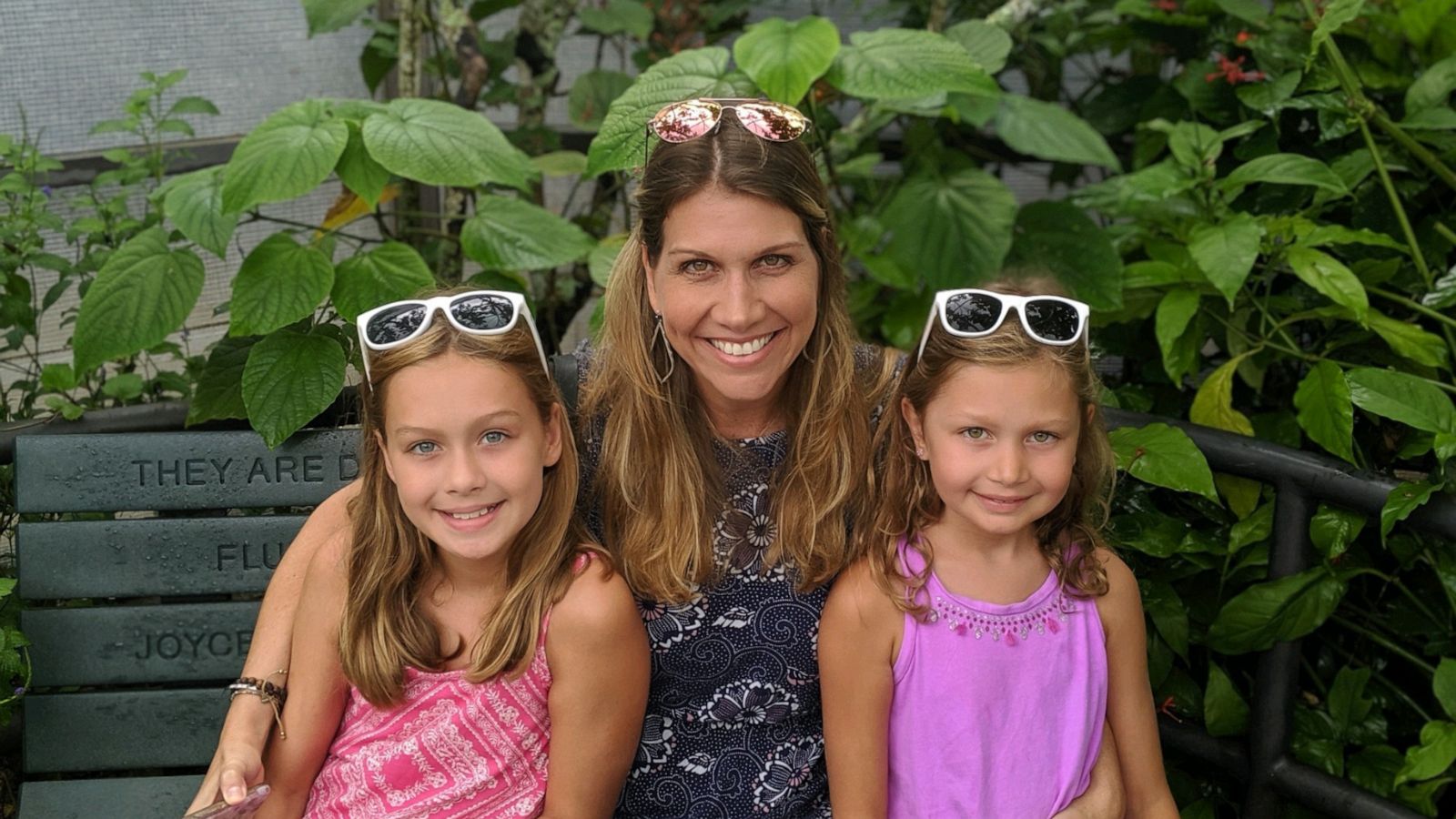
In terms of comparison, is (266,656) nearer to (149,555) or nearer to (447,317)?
(149,555)

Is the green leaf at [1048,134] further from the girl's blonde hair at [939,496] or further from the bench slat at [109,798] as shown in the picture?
the bench slat at [109,798]

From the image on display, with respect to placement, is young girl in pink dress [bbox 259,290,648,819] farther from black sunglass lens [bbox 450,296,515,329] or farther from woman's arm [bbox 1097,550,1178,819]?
woman's arm [bbox 1097,550,1178,819]

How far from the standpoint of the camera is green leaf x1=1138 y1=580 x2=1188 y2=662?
7.63ft

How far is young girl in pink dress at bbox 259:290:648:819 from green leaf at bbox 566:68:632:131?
4.80ft

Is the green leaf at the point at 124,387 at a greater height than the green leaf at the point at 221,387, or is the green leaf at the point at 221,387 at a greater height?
the green leaf at the point at 221,387

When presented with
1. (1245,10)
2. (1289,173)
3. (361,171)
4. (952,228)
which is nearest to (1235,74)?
(1245,10)

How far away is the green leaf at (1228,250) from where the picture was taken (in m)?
2.36

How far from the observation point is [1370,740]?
233 centimetres

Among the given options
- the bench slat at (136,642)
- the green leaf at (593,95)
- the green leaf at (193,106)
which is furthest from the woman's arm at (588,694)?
the green leaf at (593,95)

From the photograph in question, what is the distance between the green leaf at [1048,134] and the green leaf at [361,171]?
1.21 m

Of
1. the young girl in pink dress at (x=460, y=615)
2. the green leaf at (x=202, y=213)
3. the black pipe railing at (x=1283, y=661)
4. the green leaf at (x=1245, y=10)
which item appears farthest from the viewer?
the green leaf at (x=1245, y=10)

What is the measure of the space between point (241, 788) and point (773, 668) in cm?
71

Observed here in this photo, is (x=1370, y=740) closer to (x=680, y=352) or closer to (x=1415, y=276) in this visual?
(x=1415, y=276)

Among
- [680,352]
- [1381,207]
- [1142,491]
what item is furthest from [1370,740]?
[680,352]
